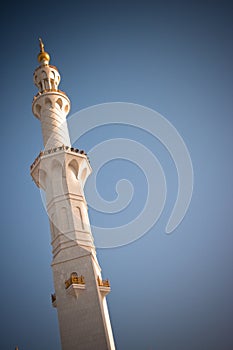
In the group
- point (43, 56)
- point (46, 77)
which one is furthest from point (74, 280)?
point (43, 56)

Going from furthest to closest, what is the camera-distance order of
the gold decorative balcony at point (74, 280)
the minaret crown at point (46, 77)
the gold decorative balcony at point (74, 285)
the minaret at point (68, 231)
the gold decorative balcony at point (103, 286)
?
the minaret crown at point (46, 77)
the gold decorative balcony at point (103, 286)
the gold decorative balcony at point (74, 280)
the gold decorative balcony at point (74, 285)
the minaret at point (68, 231)

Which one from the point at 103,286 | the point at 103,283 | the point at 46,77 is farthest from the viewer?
the point at 46,77

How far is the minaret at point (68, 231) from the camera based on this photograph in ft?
80.5

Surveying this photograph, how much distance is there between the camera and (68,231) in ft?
92.2

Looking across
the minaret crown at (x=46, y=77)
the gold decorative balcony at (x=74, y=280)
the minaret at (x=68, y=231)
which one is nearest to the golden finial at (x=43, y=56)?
the minaret crown at (x=46, y=77)

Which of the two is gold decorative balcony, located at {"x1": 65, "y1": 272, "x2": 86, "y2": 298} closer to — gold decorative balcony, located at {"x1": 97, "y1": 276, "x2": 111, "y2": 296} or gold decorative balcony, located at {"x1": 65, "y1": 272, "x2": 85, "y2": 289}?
gold decorative balcony, located at {"x1": 65, "y1": 272, "x2": 85, "y2": 289}

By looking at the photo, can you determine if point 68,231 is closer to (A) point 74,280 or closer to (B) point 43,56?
(A) point 74,280

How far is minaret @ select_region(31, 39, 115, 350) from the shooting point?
80.5ft

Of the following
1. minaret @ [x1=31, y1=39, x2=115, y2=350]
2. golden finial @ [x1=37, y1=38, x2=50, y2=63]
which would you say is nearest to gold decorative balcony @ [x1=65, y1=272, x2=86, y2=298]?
minaret @ [x1=31, y1=39, x2=115, y2=350]

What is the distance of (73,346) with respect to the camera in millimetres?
24141

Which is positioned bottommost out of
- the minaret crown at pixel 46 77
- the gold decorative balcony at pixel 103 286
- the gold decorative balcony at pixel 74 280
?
the gold decorative balcony at pixel 103 286

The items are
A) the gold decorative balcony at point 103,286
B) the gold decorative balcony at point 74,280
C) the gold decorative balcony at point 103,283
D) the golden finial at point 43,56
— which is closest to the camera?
the gold decorative balcony at point 74,280

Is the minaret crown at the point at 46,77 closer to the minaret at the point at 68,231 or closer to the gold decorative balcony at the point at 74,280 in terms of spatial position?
the minaret at the point at 68,231

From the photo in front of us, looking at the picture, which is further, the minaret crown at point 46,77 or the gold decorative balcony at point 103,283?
the minaret crown at point 46,77
